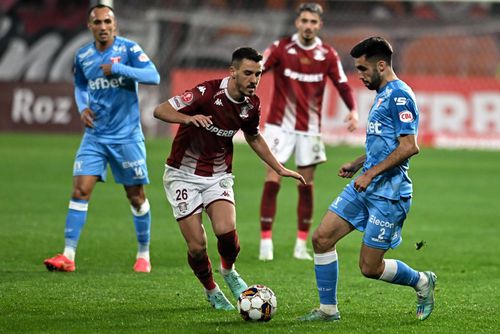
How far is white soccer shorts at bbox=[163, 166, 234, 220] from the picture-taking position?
7.72 meters

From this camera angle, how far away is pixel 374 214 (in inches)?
280

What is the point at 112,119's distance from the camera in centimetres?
977

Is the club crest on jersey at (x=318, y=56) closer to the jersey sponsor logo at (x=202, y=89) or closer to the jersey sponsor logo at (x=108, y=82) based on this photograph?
the jersey sponsor logo at (x=108, y=82)

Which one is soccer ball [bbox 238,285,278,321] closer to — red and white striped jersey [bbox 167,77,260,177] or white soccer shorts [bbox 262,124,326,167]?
red and white striped jersey [bbox 167,77,260,177]

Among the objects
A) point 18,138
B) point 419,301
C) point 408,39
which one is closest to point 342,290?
point 419,301

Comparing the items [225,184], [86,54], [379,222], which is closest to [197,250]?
[225,184]

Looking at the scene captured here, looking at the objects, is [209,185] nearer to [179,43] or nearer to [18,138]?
[18,138]

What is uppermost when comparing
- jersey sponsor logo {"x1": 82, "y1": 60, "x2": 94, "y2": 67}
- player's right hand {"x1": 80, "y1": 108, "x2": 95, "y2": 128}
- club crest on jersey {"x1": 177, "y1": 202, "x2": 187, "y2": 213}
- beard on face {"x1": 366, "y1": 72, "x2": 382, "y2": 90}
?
jersey sponsor logo {"x1": 82, "y1": 60, "x2": 94, "y2": 67}

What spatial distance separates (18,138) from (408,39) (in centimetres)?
1002

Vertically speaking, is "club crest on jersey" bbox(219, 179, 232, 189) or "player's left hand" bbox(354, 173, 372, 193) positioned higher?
"player's left hand" bbox(354, 173, 372, 193)

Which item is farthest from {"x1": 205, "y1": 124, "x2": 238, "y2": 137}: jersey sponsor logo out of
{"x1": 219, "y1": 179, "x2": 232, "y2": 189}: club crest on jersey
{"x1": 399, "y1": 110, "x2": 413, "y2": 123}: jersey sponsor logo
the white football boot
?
the white football boot

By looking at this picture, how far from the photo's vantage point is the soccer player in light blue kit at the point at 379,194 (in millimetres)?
7008

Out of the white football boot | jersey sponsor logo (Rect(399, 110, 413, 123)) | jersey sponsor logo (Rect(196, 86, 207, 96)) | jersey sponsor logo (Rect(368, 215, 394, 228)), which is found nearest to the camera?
jersey sponsor logo (Rect(399, 110, 413, 123))

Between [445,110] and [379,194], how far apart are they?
1771cm
